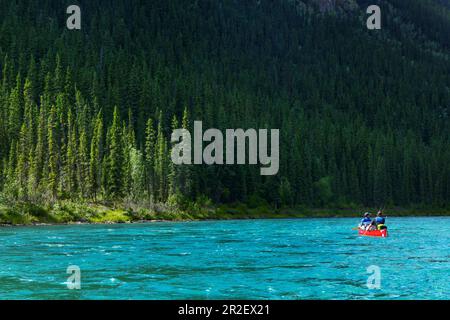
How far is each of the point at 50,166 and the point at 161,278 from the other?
97236mm

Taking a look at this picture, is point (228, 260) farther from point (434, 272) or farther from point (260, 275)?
point (434, 272)

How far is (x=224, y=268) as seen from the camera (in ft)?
133

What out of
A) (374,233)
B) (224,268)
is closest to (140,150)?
(374,233)

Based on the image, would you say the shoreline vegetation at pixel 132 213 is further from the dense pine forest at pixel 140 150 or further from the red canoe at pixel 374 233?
the red canoe at pixel 374 233

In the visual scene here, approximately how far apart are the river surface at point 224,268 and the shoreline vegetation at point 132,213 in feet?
114

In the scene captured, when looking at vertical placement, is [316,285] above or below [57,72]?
below

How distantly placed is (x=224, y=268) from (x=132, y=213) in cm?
7286

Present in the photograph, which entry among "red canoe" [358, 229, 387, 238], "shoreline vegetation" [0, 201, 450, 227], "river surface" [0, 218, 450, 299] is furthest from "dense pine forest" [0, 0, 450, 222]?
"red canoe" [358, 229, 387, 238]

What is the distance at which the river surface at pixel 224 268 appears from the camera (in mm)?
31266

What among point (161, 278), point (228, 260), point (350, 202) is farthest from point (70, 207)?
point (350, 202)

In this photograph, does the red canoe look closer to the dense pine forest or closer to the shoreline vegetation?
the shoreline vegetation

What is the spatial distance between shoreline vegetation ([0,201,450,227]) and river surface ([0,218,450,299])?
114ft

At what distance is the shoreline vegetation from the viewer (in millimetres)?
95512

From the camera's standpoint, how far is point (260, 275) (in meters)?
37.4
